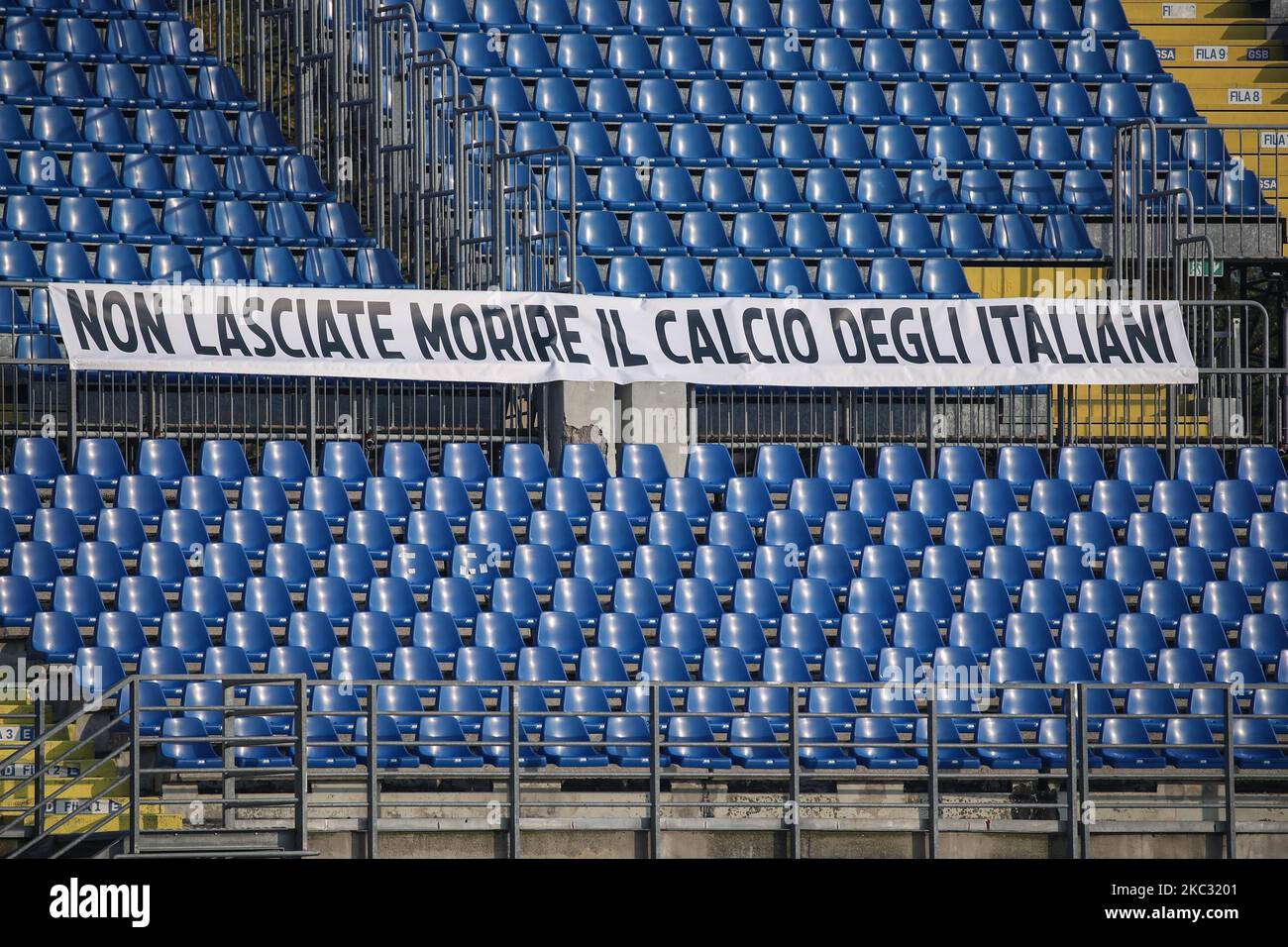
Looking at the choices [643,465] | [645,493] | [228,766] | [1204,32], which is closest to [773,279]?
[643,465]

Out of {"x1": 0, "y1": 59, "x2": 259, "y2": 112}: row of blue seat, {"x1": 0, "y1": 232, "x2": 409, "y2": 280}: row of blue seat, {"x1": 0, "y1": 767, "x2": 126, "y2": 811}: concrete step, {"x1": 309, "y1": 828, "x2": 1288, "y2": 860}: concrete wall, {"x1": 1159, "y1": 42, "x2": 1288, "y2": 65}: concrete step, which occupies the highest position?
{"x1": 1159, "y1": 42, "x2": 1288, "y2": 65}: concrete step

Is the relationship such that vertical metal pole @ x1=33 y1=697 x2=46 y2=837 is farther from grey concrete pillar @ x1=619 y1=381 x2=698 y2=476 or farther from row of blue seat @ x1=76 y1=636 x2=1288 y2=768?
grey concrete pillar @ x1=619 y1=381 x2=698 y2=476

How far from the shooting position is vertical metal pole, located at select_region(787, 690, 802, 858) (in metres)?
11.7

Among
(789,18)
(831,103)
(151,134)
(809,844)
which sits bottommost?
(809,844)

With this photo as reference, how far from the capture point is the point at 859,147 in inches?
712

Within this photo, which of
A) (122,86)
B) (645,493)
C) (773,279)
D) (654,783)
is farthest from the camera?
(122,86)

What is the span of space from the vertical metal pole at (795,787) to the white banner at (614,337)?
139 inches

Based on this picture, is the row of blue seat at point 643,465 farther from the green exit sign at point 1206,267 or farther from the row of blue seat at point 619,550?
the green exit sign at point 1206,267

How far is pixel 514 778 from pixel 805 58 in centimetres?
930

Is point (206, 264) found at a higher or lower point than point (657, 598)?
higher

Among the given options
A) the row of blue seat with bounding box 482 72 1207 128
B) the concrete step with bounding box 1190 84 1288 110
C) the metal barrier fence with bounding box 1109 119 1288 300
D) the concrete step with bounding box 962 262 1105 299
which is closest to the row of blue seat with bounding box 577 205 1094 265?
the concrete step with bounding box 962 262 1105 299

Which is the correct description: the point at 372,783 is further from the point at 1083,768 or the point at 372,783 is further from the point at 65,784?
the point at 1083,768

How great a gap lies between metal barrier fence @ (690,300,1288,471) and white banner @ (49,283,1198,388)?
340 millimetres

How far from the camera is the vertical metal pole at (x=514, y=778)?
38.0 ft
